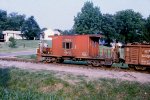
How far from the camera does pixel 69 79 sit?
20.6 m

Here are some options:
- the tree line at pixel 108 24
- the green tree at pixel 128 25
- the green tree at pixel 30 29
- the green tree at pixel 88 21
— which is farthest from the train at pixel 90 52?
the green tree at pixel 30 29

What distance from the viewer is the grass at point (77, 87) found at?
59.9 ft

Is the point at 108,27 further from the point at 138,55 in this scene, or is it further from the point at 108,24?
the point at 138,55

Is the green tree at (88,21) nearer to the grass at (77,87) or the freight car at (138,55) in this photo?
the freight car at (138,55)

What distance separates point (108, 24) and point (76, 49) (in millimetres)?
59411

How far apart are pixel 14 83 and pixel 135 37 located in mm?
74130

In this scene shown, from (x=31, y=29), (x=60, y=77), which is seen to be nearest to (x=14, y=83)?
(x=60, y=77)

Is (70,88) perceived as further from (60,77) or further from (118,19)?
(118,19)

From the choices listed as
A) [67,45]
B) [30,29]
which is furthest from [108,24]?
[67,45]

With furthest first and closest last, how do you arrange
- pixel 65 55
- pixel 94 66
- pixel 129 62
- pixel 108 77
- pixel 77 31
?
pixel 77 31, pixel 65 55, pixel 94 66, pixel 129 62, pixel 108 77

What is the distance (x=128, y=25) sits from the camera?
311 ft

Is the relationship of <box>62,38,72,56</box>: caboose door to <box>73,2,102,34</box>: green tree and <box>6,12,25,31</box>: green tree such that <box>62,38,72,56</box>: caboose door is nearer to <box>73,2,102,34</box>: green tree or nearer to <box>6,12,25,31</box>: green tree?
<box>73,2,102,34</box>: green tree

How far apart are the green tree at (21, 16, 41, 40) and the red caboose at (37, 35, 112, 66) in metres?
64.7

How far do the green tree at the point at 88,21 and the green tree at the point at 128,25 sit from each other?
10.3m
